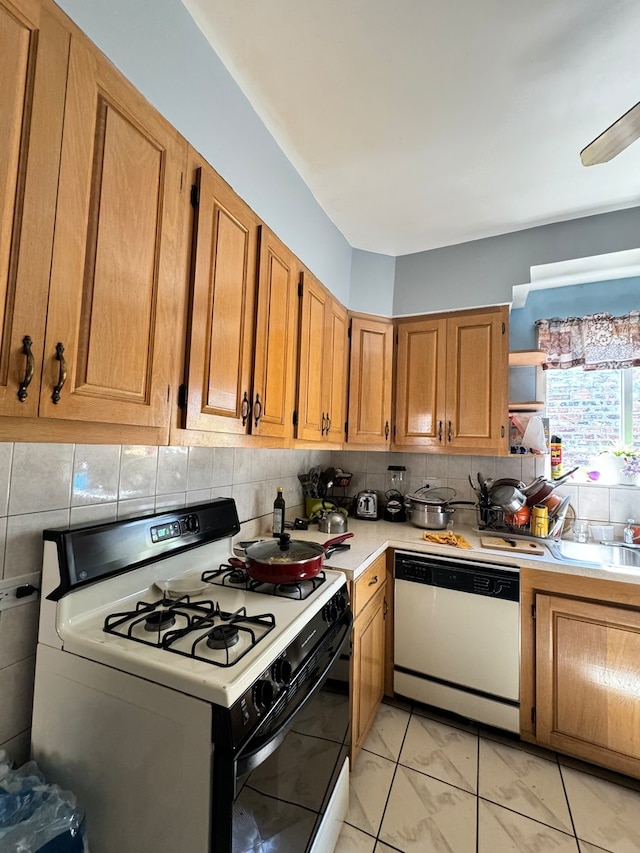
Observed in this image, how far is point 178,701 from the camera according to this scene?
0.79 m

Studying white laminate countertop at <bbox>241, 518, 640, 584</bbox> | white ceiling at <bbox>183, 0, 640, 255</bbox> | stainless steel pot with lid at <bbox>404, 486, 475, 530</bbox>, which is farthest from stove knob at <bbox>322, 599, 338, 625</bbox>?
white ceiling at <bbox>183, 0, 640, 255</bbox>

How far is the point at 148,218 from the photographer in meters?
0.92

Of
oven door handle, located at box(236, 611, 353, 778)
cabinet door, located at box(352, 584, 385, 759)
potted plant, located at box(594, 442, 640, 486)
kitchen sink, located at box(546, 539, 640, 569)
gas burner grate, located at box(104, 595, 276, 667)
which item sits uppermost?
potted plant, located at box(594, 442, 640, 486)

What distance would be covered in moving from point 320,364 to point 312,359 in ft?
0.34

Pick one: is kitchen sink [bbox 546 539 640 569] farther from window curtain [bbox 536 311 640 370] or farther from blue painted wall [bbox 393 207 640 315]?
blue painted wall [bbox 393 207 640 315]

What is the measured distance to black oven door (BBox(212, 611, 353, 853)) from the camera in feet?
2.45

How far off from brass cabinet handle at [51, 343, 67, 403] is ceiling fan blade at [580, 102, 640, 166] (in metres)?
1.49

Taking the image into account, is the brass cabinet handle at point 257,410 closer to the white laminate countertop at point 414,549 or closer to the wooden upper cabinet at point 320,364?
the wooden upper cabinet at point 320,364

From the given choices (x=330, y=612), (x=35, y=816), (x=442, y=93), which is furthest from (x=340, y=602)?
(x=442, y=93)

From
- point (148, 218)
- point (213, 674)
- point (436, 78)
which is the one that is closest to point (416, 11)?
point (436, 78)

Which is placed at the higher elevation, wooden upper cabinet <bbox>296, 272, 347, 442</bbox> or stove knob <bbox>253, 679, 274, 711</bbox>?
wooden upper cabinet <bbox>296, 272, 347, 442</bbox>

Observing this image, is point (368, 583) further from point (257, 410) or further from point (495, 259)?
point (495, 259)

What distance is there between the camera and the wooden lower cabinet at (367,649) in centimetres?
155

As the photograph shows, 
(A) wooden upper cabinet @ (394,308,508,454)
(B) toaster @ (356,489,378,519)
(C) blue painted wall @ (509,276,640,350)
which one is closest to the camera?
(A) wooden upper cabinet @ (394,308,508,454)
